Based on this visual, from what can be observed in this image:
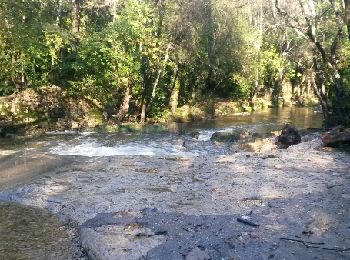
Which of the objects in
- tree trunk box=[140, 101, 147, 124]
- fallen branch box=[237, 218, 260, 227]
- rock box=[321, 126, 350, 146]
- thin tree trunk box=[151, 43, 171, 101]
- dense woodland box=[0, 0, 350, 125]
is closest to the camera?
fallen branch box=[237, 218, 260, 227]

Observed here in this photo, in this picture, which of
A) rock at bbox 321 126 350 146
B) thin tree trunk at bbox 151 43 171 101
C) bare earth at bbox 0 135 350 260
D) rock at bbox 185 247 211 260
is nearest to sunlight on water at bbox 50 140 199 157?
bare earth at bbox 0 135 350 260

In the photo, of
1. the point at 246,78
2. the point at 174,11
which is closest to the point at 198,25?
the point at 174,11

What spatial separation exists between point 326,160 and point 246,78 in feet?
85.1

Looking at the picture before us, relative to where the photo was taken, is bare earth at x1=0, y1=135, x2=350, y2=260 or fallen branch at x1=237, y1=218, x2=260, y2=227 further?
fallen branch at x1=237, y1=218, x2=260, y2=227

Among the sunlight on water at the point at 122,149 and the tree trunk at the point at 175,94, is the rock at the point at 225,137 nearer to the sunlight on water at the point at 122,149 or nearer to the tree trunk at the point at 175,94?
the sunlight on water at the point at 122,149

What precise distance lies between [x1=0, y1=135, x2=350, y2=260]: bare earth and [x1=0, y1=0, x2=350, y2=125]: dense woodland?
9970 mm

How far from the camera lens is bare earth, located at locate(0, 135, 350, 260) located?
8219 mm

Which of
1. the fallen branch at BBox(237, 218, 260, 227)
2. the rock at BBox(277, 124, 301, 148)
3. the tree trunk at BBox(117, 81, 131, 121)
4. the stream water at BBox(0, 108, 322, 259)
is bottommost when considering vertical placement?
the stream water at BBox(0, 108, 322, 259)

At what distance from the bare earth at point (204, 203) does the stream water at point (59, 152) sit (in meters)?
0.58

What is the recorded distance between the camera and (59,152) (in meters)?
→ 19.7

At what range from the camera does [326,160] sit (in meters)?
16.1

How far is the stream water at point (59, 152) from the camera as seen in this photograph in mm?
9062

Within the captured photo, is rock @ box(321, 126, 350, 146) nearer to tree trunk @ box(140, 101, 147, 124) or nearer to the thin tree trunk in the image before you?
tree trunk @ box(140, 101, 147, 124)

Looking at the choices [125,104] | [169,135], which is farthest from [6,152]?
[125,104]
